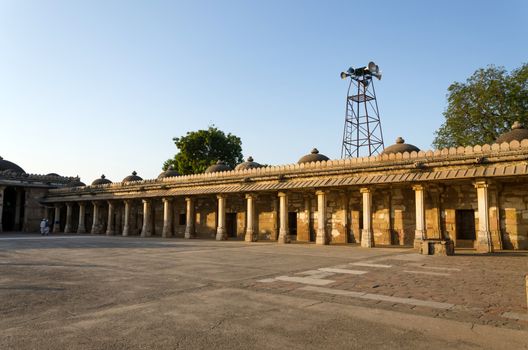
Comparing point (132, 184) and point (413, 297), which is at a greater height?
point (132, 184)

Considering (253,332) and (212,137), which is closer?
(253,332)

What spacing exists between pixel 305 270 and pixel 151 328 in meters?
5.92

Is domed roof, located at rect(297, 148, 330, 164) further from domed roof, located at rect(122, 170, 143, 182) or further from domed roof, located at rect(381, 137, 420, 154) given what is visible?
domed roof, located at rect(122, 170, 143, 182)

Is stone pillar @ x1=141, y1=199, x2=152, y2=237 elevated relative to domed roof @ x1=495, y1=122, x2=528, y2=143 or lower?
lower

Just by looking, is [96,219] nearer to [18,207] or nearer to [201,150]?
[18,207]

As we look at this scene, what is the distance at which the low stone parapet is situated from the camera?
14.3m

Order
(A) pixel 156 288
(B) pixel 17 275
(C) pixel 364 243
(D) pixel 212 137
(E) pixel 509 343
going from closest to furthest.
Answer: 1. (E) pixel 509 343
2. (A) pixel 156 288
3. (B) pixel 17 275
4. (C) pixel 364 243
5. (D) pixel 212 137

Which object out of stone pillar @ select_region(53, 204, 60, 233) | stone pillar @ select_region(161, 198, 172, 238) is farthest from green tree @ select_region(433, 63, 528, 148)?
stone pillar @ select_region(53, 204, 60, 233)

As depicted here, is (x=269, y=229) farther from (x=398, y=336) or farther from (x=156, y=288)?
(x=398, y=336)

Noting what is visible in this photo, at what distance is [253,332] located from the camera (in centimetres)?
475

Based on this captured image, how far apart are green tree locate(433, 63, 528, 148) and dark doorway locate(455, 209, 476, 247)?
14356mm

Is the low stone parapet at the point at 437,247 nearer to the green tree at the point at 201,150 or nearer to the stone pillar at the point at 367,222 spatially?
the stone pillar at the point at 367,222

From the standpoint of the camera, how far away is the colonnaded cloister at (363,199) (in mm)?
16906

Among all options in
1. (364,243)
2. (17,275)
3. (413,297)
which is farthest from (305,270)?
(364,243)
